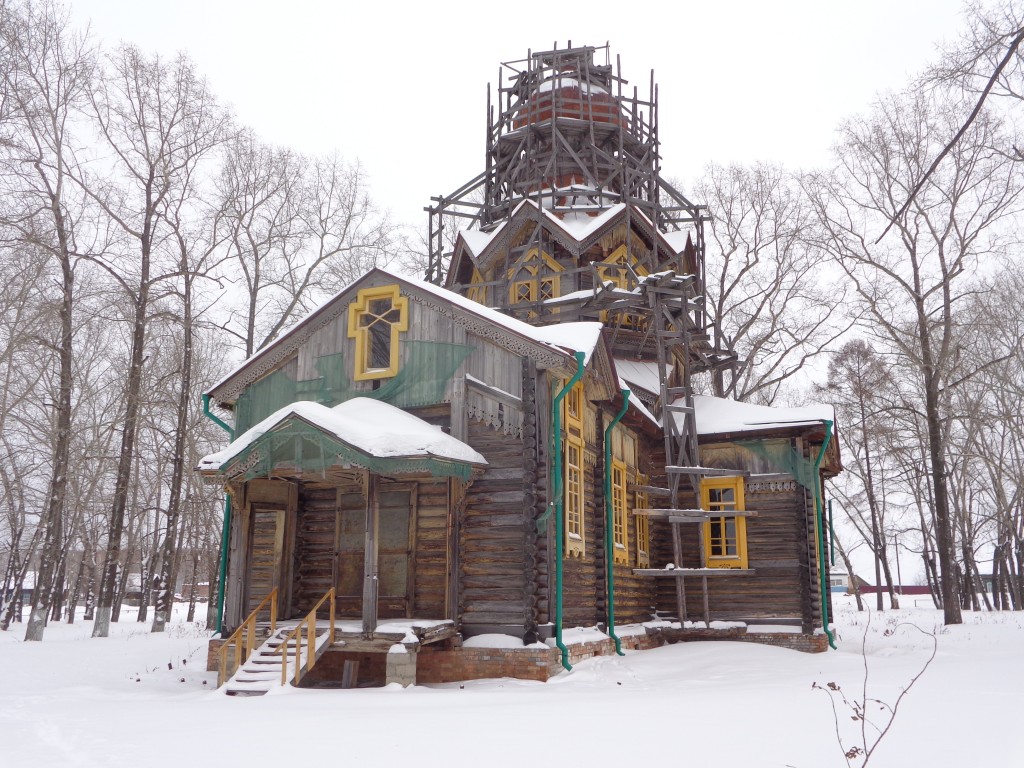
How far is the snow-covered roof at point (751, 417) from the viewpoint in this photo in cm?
1948

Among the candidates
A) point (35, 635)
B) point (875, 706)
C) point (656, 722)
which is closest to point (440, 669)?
point (656, 722)

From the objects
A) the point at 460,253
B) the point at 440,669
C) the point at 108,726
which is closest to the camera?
the point at 108,726

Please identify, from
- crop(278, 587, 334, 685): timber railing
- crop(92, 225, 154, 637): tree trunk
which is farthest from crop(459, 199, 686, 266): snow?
crop(278, 587, 334, 685): timber railing

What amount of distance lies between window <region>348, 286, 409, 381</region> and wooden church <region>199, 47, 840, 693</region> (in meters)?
0.04

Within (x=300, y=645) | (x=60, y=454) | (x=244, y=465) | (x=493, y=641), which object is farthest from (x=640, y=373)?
(x=60, y=454)

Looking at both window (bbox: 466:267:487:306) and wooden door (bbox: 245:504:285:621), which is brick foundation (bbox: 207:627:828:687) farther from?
window (bbox: 466:267:487:306)

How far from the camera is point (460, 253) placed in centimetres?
2519

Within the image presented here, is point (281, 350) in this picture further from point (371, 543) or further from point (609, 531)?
point (609, 531)

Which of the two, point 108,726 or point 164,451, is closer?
point 108,726

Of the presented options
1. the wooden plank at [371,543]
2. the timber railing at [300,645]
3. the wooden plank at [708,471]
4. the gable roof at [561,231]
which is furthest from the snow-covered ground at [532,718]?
the gable roof at [561,231]

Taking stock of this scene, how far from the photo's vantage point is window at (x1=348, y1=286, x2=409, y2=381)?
1554 centimetres

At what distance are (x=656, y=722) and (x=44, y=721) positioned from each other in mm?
6583

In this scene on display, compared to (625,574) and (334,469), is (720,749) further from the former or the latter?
(625,574)

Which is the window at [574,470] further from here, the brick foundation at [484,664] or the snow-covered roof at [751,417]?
the snow-covered roof at [751,417]
